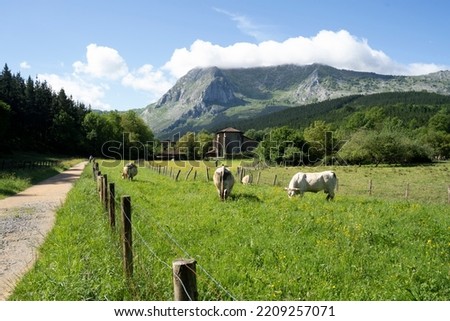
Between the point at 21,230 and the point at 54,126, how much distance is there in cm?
9059

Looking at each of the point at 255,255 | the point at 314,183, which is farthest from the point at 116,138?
the point at 255,255

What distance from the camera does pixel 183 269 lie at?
3783 millimetres

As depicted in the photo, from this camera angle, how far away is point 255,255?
28.5 ft

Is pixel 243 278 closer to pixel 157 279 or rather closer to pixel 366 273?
pixel 157 279

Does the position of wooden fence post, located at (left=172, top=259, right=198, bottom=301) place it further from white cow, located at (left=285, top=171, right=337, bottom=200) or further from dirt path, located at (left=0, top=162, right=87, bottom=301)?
white cow, located at (left=285, top=171, right=337, bottom=200)

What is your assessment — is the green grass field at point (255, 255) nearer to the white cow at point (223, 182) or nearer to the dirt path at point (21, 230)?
the dirt path at point (21, 230)

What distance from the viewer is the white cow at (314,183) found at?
66.9ft

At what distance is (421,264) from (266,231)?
3.92 meters

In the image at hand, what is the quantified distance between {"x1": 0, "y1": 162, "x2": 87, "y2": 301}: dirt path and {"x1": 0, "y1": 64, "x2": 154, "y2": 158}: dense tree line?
6623 centimetres

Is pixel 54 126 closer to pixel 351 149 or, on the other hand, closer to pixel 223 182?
pixel 351 149

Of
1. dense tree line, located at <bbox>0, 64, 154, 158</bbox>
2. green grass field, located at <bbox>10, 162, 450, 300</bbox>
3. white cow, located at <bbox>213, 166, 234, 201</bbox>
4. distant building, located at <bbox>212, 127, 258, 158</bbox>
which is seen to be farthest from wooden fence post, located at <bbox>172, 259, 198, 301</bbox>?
distant building, located at <bbox>212, 127, 258, 158</bbox>

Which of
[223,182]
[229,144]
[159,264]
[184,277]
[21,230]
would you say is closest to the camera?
[184,277]

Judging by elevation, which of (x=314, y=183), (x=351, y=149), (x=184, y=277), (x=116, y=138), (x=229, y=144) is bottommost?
(x=314, y=183)
